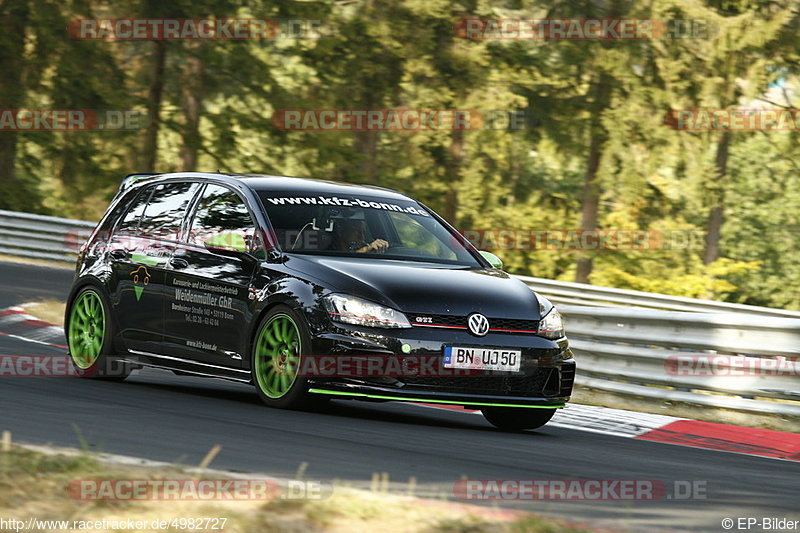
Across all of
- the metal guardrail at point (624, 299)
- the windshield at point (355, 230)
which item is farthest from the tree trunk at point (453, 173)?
the windshield at point (355, 230)

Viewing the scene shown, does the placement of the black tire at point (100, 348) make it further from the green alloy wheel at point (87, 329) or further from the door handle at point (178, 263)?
the door handle at point (178, 263)

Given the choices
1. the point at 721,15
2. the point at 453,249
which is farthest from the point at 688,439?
the point at 721,15

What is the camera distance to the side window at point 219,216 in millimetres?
9188

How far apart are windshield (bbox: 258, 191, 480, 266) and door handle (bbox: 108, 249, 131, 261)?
4.72ft

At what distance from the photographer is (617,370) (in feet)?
37.1

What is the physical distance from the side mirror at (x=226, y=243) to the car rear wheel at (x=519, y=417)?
6.61 feet

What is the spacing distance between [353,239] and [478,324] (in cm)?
134

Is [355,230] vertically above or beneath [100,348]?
above

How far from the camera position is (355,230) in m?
9.20

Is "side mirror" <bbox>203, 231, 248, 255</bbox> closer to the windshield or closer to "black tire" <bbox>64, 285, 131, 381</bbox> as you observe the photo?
the windshield

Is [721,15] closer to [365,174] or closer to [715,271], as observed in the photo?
[715,271]

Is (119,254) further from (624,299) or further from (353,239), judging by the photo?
(624,299)

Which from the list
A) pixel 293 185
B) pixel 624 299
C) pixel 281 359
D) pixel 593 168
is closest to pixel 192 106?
pixel 593 168

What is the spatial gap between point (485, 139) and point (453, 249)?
26.1 m
